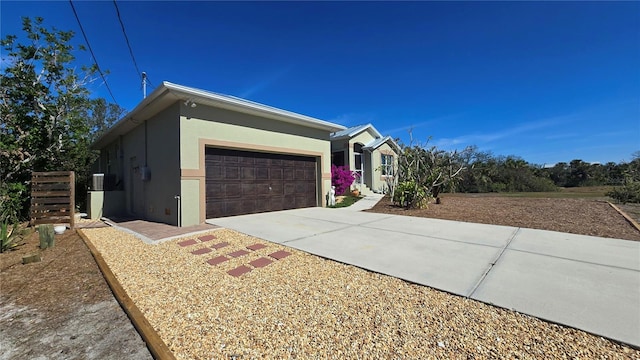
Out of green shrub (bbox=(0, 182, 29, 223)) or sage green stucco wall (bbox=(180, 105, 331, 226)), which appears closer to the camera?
sage green stucco wall (bbox=(180, 105, 331, 226))

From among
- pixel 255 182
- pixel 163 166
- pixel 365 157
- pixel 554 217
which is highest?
pixel 365 157

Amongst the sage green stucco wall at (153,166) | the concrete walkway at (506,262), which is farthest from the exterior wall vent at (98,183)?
the concrete walkway at (506,262)

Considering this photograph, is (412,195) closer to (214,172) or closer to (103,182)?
(214,172)

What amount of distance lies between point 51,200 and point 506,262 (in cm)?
1109

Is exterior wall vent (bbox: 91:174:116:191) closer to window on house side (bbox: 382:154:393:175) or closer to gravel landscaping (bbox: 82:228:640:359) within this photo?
gravel landscaping (bbox: 82:228:640:359)

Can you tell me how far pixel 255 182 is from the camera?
9.12 metres

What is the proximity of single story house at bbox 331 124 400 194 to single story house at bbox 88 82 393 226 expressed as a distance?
525cm

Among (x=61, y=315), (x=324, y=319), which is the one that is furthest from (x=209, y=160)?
(x=324, y=319)

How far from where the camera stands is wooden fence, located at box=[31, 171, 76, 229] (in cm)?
726

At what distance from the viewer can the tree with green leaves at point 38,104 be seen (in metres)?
8.78

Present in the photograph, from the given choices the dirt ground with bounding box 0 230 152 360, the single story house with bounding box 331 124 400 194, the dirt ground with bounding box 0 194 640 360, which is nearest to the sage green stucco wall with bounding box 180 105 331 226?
the dirt ground with bounding box 0 194 640 360

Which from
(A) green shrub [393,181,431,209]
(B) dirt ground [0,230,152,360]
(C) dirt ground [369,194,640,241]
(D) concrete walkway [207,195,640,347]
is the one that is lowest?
(B) dirt ground [0,230,152,360]

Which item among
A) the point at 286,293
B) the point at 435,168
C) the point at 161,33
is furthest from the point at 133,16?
the point at 435,168

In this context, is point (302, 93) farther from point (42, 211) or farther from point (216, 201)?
point (42, 211)
